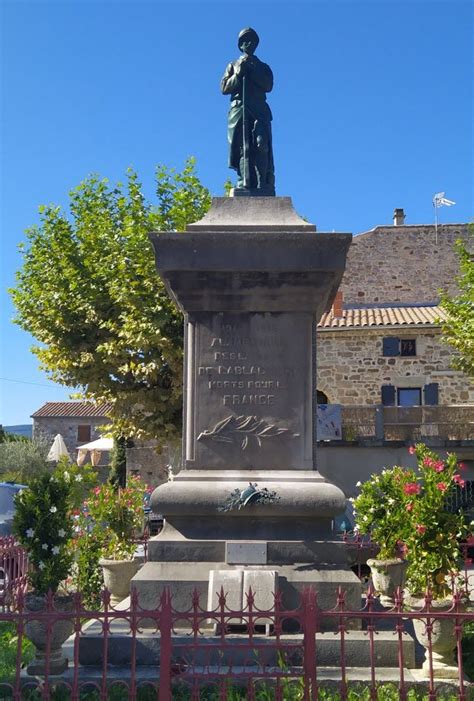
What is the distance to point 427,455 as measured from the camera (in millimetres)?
6680

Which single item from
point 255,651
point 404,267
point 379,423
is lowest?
point 255,651

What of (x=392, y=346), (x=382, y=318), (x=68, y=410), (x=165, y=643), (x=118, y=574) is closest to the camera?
(x=165, y=643)

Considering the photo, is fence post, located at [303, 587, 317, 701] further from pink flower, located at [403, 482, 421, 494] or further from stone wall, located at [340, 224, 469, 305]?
stone wall, located at [340, 224, 469, 305]

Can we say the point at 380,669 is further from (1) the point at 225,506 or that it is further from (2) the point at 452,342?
(2) the point at 452,342

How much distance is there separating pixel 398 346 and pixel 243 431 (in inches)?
812

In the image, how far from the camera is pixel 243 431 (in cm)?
706

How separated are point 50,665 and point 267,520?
84.9 inches

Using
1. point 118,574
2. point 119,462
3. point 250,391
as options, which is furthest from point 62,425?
point 250,391

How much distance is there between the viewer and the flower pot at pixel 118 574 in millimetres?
9125

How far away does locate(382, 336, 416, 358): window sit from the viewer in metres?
26.9

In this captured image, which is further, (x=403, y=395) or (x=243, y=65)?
(x=403, y=395)

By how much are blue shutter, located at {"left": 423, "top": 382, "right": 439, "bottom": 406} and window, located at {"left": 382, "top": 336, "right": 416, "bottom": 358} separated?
131 cm

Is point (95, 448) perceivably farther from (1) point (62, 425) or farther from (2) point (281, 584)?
(2) point (281, 584)

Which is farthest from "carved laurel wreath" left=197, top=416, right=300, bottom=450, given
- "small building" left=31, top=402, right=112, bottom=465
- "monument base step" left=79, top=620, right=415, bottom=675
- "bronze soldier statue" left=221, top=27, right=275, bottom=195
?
"small building" left=31, top=402, right=112, bottom=465
